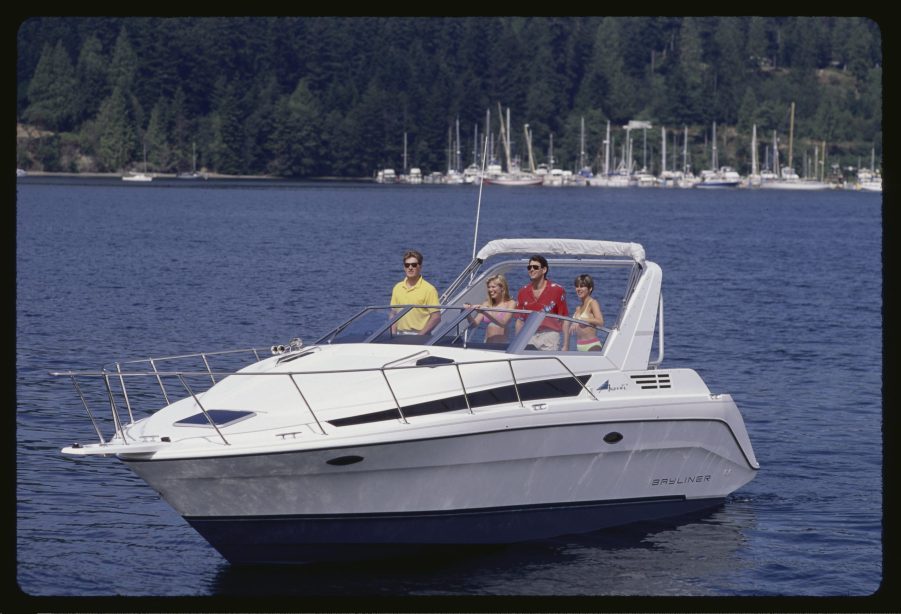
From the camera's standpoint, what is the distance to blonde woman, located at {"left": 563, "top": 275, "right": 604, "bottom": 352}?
13844 mm

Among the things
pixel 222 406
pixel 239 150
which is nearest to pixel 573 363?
pixel 222 406

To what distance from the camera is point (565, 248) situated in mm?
15312

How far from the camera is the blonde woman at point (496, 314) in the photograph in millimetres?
13617

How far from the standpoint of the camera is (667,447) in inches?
543

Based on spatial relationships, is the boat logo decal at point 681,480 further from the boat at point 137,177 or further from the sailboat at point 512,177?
the boat at point 137,177

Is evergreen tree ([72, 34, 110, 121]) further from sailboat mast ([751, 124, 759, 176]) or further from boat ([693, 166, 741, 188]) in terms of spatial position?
sailboat mast ([751, 124, 759, 176])

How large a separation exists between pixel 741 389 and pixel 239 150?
523 ft

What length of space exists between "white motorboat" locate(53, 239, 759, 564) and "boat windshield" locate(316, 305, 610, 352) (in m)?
0.02

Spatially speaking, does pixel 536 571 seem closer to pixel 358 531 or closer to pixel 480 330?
pixel 358 531

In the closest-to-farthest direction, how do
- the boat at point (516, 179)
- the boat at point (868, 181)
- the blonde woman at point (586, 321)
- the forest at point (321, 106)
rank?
1. the blonde woman at point (586, 321)
2. the boat at point (516, 179)
3. the boat at point (868, 181)
4. the forest at point (321, 106)

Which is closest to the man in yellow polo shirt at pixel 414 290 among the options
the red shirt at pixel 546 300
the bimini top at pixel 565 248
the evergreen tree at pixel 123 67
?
the red shirt at pixel 546 300

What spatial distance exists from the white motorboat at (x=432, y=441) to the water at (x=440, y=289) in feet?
1.25

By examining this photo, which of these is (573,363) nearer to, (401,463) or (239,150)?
(401,463)

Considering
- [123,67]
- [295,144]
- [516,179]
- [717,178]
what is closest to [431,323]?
[516,179]
